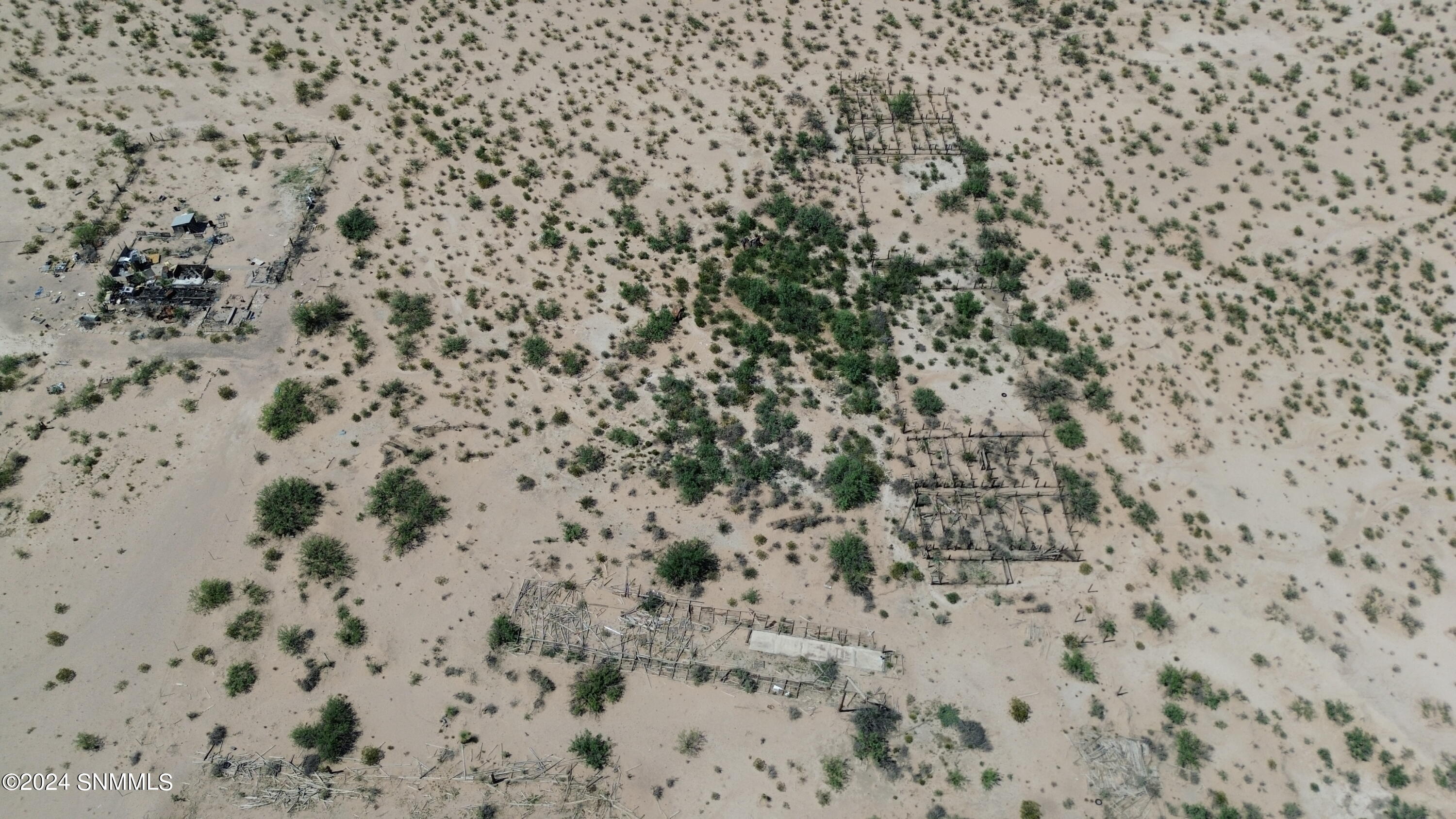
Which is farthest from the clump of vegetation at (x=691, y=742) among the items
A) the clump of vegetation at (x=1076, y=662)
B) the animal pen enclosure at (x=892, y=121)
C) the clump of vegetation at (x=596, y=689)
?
the animal pen enclosure at (x=892, y=121)

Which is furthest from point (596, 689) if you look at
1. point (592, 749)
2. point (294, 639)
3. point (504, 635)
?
point (294, 639)

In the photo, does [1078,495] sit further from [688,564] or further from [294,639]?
[294,639]

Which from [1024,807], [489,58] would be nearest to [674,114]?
[489,58]

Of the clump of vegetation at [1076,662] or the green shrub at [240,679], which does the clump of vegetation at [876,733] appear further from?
the green shrub at [240,679]

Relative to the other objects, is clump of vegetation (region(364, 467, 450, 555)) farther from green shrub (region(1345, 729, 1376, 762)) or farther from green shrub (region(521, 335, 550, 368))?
green shrub (region(1345, 729, 1376, 762))

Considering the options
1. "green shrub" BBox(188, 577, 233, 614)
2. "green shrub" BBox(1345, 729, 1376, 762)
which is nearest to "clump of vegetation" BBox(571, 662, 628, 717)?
"green shrub" BBox(188, 577, 233, 614)
